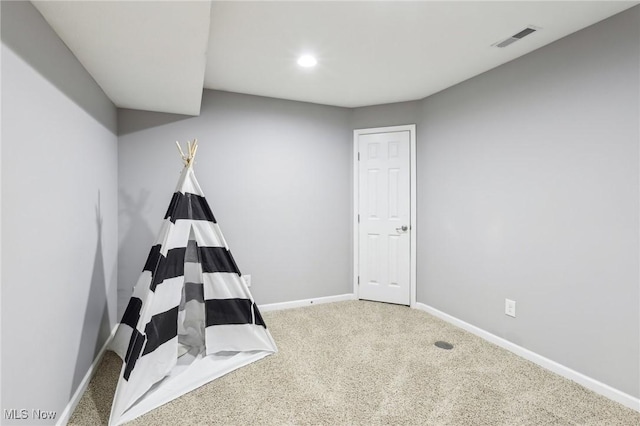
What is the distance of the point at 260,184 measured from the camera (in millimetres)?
3574

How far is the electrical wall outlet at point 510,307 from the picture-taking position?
2679mm

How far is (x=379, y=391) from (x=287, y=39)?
248 cm

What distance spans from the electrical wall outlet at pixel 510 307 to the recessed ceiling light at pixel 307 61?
8.44ft

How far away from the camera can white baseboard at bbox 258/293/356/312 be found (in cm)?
361

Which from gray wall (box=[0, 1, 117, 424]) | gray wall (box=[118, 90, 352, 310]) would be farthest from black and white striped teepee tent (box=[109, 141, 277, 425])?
gray wall (box=[118, 90, 352, 310])

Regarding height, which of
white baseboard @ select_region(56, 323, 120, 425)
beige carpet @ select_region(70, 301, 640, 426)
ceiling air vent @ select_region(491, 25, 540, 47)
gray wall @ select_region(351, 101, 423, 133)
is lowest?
beige carpet @ select_region(70, 301, 640, 426)

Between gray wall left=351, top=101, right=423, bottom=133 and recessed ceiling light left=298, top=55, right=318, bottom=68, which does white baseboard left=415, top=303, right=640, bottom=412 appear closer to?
gray wall left=351, top=101, right=423, bottom=133

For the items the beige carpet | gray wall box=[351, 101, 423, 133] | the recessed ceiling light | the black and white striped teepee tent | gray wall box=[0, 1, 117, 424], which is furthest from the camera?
gray wall box=[351, 101, 423, 133]

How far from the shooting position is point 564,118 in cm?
231

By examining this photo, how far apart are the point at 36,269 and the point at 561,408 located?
2.93 meters

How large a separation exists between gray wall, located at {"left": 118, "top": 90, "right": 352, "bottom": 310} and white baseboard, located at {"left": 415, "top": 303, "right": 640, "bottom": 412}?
4.80ft

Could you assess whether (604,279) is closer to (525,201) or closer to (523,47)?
(525,201)

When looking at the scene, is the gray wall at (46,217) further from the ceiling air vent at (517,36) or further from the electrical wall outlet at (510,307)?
the electrical wall outlet at (510,307)

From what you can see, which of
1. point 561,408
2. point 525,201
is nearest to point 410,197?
point 525,201
